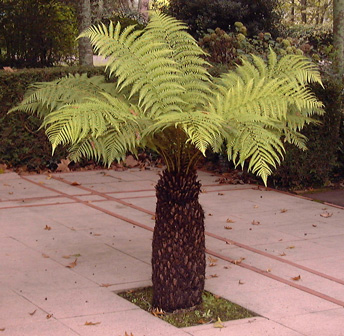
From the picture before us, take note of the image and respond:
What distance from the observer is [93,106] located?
4859 millimetres

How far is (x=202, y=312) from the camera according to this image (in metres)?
5.45

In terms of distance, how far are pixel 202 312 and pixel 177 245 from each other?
1.87 feet

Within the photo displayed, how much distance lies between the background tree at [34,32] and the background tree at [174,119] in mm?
11643

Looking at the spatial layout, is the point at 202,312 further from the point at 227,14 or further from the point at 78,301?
the point at 227,14

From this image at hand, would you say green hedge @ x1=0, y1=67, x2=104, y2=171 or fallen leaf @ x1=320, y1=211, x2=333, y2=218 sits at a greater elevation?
green hedge @ x1=0, y1=67, x2=104, y2=171

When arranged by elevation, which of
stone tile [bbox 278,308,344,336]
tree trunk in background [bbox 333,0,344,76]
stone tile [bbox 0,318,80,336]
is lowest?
stone tile [bbox 0,318,80,336]

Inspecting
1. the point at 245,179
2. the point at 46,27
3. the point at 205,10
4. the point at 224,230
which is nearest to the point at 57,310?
the point at 224,230

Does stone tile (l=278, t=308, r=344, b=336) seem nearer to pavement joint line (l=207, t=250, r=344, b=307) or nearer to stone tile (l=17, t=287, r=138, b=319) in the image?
pavement joint line (l=207, t=250, r=344, b=307)

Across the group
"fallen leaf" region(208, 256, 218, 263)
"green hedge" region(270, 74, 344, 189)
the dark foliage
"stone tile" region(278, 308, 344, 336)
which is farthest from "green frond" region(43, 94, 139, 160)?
the dark foliage

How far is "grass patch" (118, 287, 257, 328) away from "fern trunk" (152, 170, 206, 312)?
0.07 m

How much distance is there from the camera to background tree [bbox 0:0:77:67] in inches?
666

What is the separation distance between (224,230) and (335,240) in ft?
4.01

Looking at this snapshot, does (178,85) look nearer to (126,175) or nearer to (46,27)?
(126,175)

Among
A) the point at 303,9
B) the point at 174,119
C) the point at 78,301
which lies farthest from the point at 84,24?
the point at 303,9
